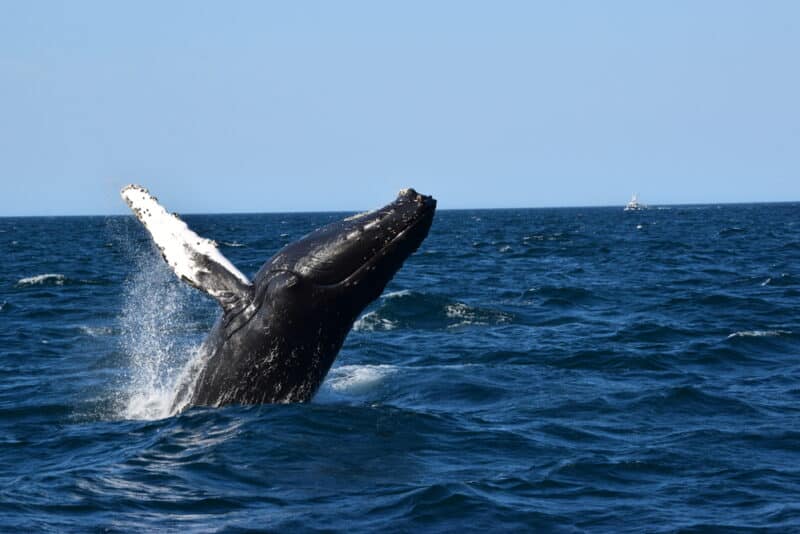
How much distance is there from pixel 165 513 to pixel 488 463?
3271mm

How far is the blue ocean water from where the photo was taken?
29.3 ft

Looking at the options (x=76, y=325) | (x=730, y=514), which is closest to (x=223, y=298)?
(x=730, y=514)

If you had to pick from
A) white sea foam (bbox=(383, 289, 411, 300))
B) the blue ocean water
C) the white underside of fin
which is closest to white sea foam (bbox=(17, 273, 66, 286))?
the blue ocean water

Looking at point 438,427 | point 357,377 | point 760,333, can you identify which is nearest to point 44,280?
point 357,377

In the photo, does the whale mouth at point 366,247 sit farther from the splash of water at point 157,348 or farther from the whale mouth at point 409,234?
the splash of water at point 157,348

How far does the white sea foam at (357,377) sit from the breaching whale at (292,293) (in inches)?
101

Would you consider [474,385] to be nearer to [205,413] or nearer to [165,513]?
[205,413]

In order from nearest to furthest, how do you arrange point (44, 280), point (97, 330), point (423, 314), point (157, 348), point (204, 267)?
point (204, 267), point (157, 348), point (97, 330), point (423, 314), point (44, 280)

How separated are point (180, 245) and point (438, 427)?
11.0 feet

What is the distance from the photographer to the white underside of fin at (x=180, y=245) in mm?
11859

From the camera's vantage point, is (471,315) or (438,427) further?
(471,315)

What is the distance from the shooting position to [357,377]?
628 inches

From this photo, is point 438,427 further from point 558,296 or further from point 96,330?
point 558,296

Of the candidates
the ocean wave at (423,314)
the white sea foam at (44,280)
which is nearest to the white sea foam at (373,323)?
the ocean wave at (423,314)
